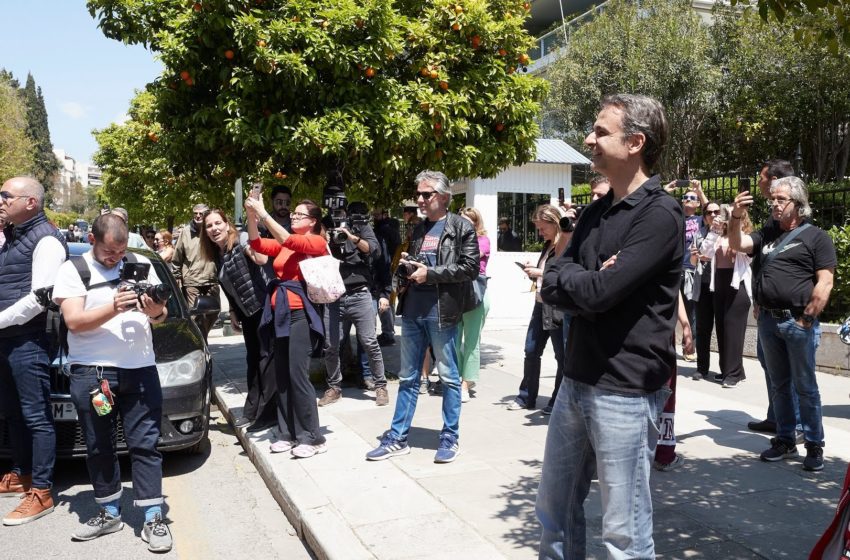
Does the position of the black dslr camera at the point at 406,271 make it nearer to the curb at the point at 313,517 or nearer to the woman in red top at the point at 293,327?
the woman in red top at the point at 293,327

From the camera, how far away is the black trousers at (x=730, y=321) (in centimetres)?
798

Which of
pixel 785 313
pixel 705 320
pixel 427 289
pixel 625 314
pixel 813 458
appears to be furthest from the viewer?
pixel 705 320

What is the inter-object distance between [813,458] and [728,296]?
3.56 metres

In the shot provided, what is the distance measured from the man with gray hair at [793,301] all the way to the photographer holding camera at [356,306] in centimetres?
345

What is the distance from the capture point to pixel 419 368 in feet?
17.5

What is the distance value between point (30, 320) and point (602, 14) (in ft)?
77.6

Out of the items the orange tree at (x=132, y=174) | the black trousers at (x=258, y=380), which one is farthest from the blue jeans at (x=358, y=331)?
the orange tree at (x=132, y=174)

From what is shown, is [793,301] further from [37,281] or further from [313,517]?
[37,281]

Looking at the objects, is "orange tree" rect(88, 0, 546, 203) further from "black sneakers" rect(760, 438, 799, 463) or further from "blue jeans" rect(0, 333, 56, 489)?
"black sneakers" rect(760, 438, 799, 463)

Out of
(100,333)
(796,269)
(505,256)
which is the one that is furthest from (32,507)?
(505,256)

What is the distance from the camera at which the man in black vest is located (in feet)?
15.0

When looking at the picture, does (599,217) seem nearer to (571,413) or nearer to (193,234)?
(571,413)

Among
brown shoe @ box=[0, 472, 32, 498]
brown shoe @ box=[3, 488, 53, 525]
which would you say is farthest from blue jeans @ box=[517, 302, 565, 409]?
brown shoe @ box=[0, 472, 32, 498]

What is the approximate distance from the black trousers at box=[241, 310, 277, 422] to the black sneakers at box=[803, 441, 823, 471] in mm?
3888
